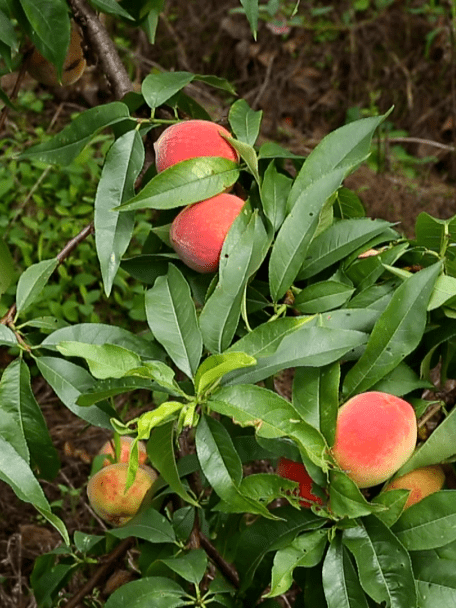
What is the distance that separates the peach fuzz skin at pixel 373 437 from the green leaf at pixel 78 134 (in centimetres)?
37

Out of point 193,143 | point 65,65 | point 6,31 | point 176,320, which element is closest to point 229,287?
point 176,320

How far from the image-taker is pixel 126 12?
0.87m

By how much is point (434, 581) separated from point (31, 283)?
464 mm

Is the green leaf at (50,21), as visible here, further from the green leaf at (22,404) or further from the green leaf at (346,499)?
the green leaf at (346,499)

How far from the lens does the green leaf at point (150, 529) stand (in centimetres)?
83

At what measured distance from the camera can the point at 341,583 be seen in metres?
0.64

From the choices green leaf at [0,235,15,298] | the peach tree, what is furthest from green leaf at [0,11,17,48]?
green leaf at [0,235,15,298]

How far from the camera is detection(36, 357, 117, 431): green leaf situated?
2.36 feet

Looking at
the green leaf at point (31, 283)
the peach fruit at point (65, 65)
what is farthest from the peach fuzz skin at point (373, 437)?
the peach fruit at point (65, 65)

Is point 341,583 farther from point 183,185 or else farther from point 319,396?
point 183,185

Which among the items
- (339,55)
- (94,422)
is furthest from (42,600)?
(339,55)

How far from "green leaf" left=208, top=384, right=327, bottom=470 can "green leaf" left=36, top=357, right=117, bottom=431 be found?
0.16m

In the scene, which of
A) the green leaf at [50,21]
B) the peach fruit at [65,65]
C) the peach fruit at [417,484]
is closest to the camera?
the peach fruit at [417,484]

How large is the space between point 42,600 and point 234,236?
0.58 m
